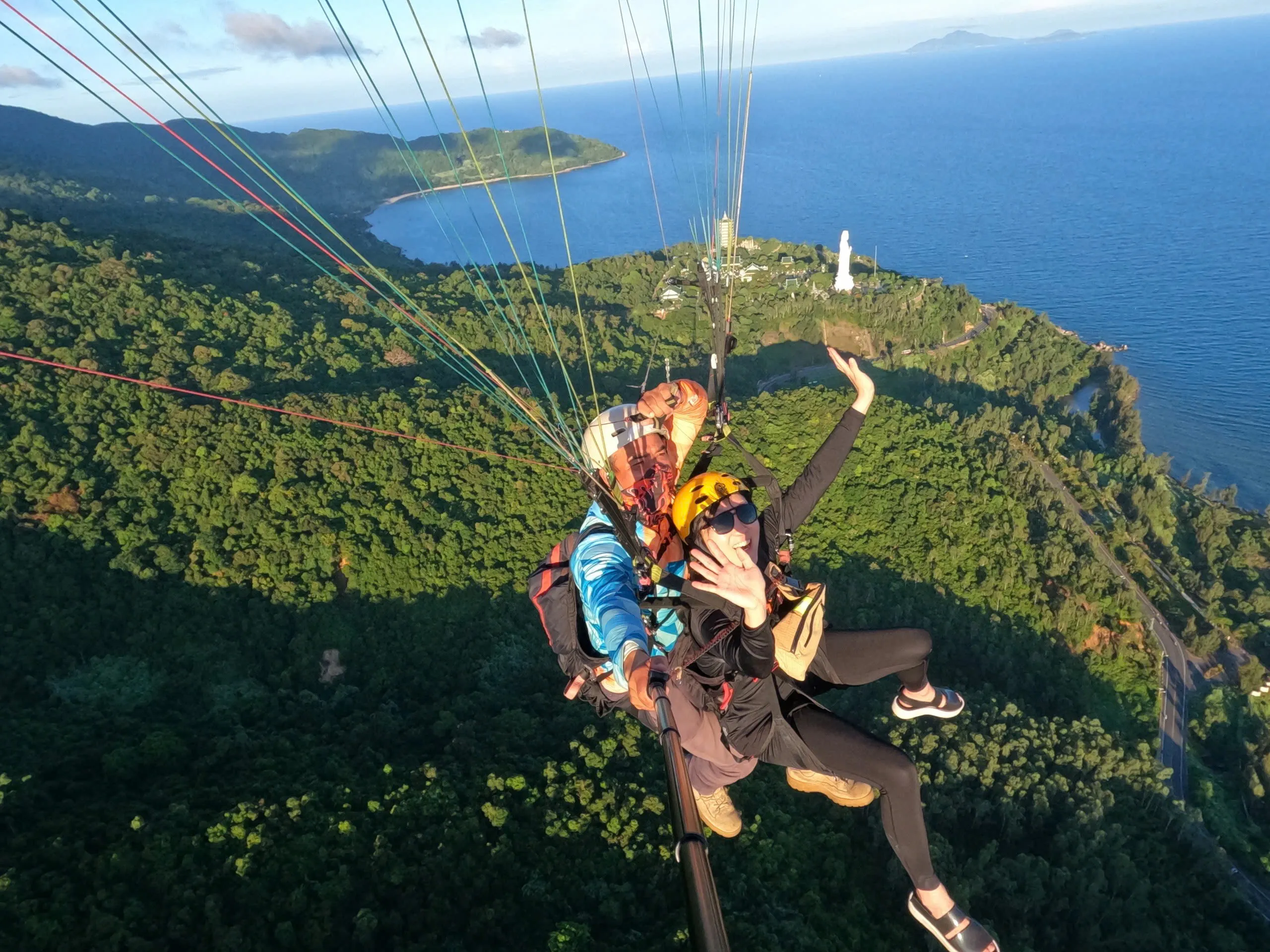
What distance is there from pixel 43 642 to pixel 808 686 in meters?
18.6

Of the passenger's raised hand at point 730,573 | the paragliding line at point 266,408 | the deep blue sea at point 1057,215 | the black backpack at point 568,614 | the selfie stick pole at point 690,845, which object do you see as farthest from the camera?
the deep blue sea at point 1057,215

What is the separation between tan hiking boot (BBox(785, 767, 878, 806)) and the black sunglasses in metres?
1.91

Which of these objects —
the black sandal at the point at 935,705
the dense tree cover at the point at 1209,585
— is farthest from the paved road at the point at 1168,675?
the black sandal at the point at 935,705

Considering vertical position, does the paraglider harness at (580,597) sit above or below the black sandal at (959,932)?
A: above

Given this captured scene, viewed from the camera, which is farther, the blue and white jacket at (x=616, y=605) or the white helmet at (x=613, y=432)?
the white helmet at (x=613, y=432)

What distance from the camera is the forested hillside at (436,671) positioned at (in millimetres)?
11031

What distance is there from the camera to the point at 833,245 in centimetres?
5781

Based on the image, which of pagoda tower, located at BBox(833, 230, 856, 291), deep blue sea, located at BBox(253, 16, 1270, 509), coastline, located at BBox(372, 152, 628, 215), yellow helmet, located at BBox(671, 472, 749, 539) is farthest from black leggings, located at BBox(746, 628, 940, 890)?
coastline, located at BBox(372, 152, 628, 215)

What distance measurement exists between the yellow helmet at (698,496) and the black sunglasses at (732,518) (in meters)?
0.10

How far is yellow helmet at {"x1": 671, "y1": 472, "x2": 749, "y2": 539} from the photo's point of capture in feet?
9.84

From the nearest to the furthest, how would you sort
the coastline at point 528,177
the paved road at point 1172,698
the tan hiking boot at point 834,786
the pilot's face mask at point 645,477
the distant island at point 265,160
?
the pilot's face mask at point 645,477 → the tan hiking boot at point 834,786 → the paved road at point 1172,698 → the distant island at point 265,160 → the coastline at point 528,177

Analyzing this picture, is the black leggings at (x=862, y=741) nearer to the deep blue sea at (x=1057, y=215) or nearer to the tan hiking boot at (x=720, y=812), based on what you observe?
the tan hiking boot at (x=720, y=812)

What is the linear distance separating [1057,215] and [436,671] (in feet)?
229

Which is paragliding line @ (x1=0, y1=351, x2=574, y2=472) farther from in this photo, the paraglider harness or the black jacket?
the black jacket
